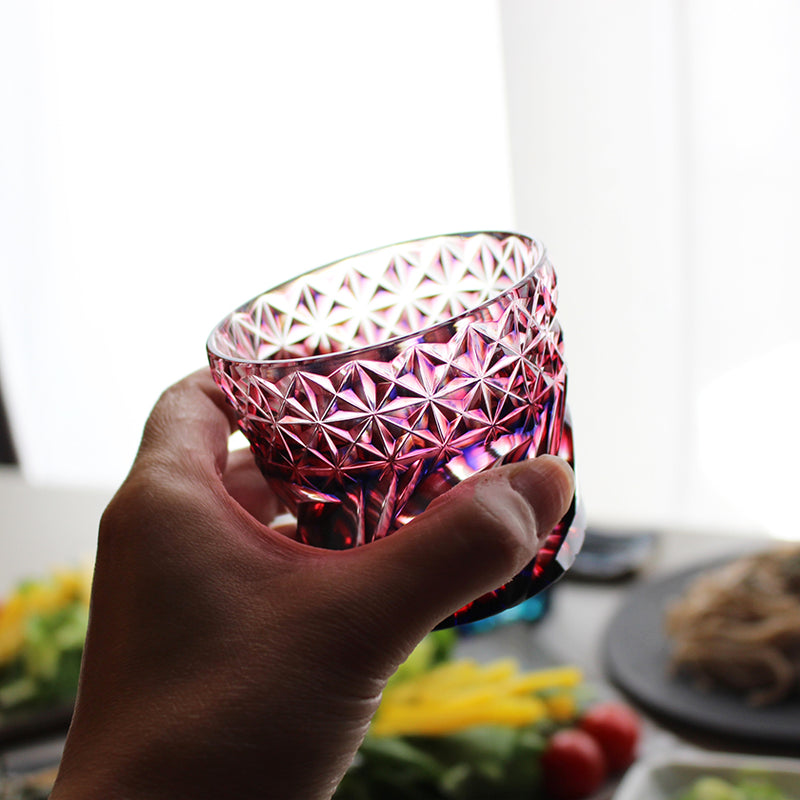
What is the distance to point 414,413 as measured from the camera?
45cm

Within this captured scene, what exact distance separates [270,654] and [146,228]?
8.22 ft

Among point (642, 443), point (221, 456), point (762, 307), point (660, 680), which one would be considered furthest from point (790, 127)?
point (221, 456)

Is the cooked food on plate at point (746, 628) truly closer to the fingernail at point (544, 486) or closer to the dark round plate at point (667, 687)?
the dark round plate at point (667, 687)

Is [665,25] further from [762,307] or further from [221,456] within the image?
[221,456]

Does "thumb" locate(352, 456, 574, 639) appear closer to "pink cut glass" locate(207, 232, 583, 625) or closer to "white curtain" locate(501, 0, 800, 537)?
"pink cut glass" locate(207, 232, 583, 625)

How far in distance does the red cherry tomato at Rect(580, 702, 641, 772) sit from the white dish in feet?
0.54

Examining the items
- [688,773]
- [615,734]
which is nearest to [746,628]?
[615,734]

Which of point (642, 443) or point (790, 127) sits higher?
point (790, 127)

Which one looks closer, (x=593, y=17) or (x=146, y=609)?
(x=146, y=609)

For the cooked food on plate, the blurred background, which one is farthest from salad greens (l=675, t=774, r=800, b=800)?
the blurred background

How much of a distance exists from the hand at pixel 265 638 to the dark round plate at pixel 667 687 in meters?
0.94

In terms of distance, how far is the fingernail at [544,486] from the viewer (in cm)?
45

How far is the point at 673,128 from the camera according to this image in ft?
5.49

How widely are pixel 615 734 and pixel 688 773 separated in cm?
19
